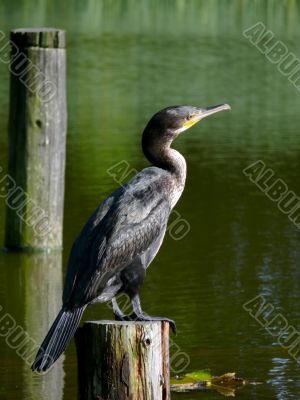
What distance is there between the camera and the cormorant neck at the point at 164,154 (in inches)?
260

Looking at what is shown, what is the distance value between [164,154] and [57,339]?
1152 millimetres

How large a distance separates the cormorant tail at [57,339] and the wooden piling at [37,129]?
4905mm

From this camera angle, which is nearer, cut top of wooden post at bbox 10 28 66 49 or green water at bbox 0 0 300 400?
green water at bbox 0 0 300 400

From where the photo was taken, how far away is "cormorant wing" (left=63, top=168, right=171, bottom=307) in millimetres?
6180

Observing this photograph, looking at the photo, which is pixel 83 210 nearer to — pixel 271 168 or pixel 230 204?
pixel 230 204

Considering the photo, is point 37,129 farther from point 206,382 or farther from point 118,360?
point 118,360

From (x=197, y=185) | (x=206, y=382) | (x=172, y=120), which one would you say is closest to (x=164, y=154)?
(x=172, y=120)

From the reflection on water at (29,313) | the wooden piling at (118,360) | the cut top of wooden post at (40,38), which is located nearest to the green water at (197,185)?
the reflection on water at (29,313)

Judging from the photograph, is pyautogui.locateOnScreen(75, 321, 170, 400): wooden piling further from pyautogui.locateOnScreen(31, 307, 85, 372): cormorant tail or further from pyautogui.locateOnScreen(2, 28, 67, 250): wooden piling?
pyautogui.locateOnScreen(2, 28, 67, 250): wooden piling

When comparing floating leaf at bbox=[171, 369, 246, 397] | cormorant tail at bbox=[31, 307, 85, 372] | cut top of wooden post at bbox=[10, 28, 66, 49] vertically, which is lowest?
floating leaf at bbox=[171, 369, 246, 397]

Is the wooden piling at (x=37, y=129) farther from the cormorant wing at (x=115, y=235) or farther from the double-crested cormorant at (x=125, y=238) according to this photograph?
the cormorant wing at (x=115, y=235)

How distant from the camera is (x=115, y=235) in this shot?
6.29 metres

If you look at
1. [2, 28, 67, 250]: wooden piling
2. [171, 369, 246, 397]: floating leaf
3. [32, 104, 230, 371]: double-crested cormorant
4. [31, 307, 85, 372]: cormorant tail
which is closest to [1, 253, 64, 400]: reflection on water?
[2, 28, 67, 250]: wooden piling

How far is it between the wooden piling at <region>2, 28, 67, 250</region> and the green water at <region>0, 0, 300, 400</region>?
487 millimetres
